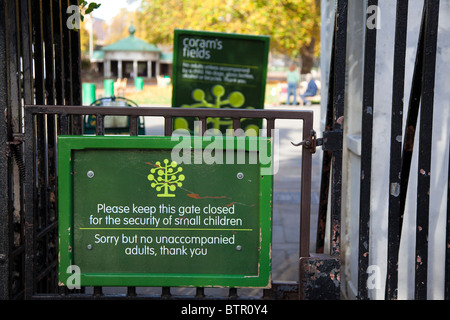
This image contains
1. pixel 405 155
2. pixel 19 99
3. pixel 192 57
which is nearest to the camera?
pixel 405 155

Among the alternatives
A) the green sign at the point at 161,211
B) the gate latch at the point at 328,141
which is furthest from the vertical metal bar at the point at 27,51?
the gate latch at the point at 328,141

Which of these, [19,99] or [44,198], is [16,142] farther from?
[44,198]

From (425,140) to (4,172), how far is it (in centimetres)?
195

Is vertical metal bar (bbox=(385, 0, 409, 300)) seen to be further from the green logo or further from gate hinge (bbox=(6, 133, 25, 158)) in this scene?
gate hinge (bbox=(6, 133, 25, 158))

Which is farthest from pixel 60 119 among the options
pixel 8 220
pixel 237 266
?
pixel 237 266

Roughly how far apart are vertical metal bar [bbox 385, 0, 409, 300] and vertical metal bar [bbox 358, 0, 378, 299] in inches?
4.0

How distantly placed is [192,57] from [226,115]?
381cm

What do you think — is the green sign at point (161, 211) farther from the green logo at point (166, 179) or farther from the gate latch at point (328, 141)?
the gate latch at point (328, 141)

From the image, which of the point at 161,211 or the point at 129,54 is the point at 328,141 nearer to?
the point at 161,211

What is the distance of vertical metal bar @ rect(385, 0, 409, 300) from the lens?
2.61 m

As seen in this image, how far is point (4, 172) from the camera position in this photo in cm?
285

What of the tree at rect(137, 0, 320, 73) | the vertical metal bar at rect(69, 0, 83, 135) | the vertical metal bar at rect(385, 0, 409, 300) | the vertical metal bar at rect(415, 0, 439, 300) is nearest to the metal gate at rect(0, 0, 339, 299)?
the vertical metal bar at rect(69, 0, 83, 135)

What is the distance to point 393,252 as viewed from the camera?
107 inches

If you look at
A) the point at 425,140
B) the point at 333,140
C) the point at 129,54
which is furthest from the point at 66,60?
the point at 129,54
